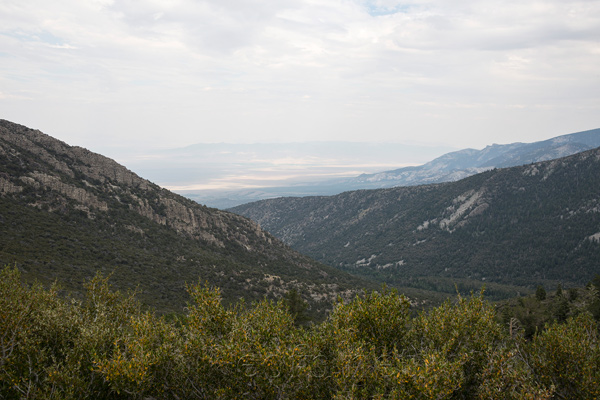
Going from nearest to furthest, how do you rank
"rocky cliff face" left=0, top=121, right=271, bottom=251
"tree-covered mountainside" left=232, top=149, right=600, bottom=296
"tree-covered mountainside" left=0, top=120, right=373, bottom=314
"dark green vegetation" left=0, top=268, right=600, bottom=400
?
"dark green vegetation" left=0, top=268, right=600, bottom=400 < "tree-covered mountainside" left=0, top=120, right=373, bottom=314 < "rocky cliff face" left=0, top=121, right=271, bottom=251 < "tree-covered mountainside" left=232, top=149, right=600, bottom=296

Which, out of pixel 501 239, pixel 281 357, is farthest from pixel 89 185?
pixel 501 239

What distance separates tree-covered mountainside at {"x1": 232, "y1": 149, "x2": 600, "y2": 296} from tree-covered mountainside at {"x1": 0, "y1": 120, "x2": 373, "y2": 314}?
72353mm

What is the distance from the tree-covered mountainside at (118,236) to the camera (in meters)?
47.6

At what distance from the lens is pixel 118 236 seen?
6412 centimetres

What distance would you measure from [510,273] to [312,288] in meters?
107

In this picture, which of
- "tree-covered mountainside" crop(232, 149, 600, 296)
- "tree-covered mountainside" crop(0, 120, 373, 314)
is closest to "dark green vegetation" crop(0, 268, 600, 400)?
"tree-covered mountainside" crop(0, 120, 373, 314)

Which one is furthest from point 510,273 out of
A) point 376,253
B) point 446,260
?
point 376,253

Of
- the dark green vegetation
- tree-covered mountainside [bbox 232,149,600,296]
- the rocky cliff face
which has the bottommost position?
tree-covered mountainside [bbox 232,149,600,296]

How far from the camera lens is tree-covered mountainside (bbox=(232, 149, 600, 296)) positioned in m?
134

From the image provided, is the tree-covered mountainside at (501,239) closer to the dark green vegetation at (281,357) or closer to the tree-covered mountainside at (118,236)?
the tree-covered mountainside at (118,236)

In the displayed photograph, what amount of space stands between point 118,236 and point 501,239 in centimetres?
15923

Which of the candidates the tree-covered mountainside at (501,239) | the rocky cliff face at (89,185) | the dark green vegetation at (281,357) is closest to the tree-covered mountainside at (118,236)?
the rocky cliff face at (89,185)

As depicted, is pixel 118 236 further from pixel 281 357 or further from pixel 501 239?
pixel 501 239

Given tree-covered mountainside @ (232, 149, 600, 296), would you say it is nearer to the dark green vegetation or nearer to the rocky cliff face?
the rocky cliff face
